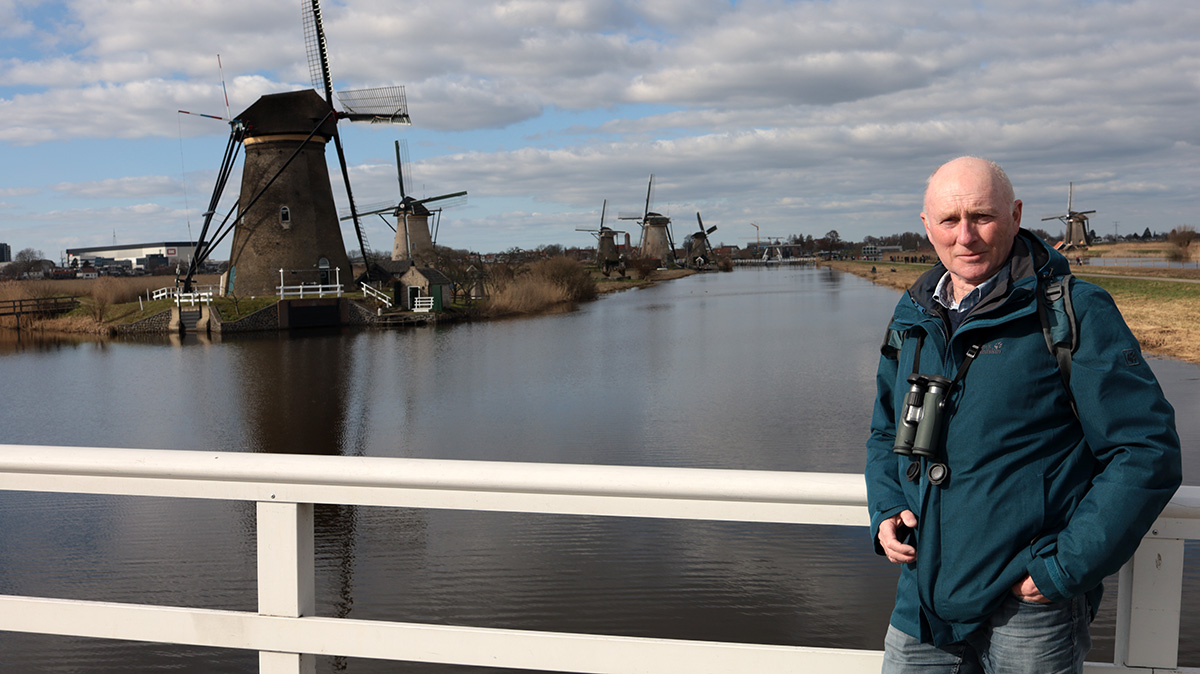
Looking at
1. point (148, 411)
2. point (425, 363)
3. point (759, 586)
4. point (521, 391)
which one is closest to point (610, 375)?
point (521, 391)

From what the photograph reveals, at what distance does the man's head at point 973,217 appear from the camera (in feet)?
5.54

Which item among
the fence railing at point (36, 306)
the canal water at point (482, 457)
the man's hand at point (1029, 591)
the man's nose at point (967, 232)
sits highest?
the man's nose at point (967, 232)

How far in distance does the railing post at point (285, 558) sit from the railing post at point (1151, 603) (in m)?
1.52

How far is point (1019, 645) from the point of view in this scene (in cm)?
157

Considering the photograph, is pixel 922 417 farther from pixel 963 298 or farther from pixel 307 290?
pixel 307 290

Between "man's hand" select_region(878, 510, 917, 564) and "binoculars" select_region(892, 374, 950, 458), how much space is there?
121 millimetres

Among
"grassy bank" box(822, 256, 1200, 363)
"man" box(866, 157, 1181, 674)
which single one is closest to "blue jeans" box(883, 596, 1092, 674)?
"man" box(866, 157, 1181, 674)

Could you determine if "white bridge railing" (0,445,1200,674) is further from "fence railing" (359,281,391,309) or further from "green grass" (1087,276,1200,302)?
"fence railing" (359,281,391,309)

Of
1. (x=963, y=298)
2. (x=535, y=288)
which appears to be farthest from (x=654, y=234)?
(x=963, y=298)

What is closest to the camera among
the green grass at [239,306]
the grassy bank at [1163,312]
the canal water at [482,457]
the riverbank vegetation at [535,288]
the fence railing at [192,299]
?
the canal water at [482,457]

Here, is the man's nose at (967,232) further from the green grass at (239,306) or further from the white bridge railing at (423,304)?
the white bridge railing at (423,304)

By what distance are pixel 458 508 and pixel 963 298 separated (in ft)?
3.58

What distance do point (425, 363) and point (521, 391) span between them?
19.0 ft

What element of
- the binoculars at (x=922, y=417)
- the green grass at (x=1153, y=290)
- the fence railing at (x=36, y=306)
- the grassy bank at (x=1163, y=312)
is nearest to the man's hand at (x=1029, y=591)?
the binoculars at (x=922, y=417)
